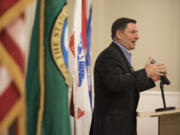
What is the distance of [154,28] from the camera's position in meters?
4.17

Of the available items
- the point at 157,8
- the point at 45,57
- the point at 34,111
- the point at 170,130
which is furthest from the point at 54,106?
the point at 157,8

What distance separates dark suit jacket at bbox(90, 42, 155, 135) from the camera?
6.00ft

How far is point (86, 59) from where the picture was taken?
2465 millimetres

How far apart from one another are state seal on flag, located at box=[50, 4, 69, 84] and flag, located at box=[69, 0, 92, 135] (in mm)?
931

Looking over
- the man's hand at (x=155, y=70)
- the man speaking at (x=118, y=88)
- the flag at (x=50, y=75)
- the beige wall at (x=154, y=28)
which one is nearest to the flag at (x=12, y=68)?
the flag at (x=50, y=75)

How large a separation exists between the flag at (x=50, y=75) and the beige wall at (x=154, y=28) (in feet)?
9.33

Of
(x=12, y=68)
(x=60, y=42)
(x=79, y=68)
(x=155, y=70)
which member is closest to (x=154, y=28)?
(x=79, y=68)

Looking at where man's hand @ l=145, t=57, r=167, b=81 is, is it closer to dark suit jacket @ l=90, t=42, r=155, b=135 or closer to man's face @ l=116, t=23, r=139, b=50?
dark suit jacket @ l=90, t=42, r=155, b=135

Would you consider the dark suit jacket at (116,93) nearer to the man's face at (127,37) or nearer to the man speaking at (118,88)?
the man speaking at (118,88)

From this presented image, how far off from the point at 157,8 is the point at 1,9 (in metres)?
3.70

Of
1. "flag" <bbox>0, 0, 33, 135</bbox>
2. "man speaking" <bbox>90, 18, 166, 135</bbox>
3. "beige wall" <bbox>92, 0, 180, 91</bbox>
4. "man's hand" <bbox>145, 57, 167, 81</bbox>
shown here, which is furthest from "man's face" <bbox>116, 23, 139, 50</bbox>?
"beige wall" <bbox>92, 0, 180, 91</bbox>

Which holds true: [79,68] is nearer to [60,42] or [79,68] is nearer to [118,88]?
[118,88]

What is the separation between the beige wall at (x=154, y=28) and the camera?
4129 millimetres

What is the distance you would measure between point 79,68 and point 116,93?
504 millimetres
